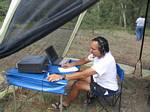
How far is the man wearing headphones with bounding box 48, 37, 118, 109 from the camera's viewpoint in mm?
5090

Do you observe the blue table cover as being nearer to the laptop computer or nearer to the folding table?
the folding table

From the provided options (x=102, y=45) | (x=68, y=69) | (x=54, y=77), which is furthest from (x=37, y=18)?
(x=68, y=69)

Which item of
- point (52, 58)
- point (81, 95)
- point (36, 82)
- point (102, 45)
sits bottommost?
point (81, 95)

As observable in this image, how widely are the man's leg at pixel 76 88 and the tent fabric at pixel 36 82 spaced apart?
0.79 m

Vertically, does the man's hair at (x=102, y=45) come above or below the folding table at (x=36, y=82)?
above

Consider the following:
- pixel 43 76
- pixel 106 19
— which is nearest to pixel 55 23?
pixel 43 76

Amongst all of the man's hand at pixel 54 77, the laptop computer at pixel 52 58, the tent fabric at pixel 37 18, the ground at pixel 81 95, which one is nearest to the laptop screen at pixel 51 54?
the laptop computer at pixel 52 58

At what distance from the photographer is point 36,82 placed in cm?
479

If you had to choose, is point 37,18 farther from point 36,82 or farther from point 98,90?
point 98,90

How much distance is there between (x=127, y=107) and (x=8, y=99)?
82.2 inches

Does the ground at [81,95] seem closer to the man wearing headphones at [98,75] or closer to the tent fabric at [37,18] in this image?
the man wearing headphones at [98,75]

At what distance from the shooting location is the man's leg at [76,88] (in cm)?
555

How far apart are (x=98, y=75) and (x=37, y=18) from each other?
1627 mm

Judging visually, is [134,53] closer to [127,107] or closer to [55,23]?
[127,107]
